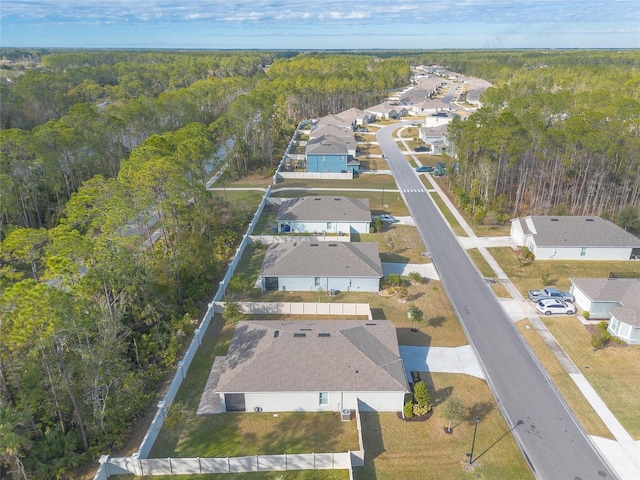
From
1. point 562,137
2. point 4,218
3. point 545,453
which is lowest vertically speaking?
point 545,453

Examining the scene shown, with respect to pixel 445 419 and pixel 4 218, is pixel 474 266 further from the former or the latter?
pixel 4 218

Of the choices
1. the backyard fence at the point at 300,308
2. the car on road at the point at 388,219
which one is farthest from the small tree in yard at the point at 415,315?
the car on road at the point at 388,219

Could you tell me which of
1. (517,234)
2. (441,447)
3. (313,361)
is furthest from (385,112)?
(441,447)

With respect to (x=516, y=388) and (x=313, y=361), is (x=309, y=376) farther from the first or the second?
(x=516, y=388)

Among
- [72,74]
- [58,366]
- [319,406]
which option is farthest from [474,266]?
[72,74]

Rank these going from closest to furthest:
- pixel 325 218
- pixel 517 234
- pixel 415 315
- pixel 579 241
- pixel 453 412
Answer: pixel 453 412 → pixel 415 315 → pixel 579 241 → pixel 517 234 → pixel 325 218

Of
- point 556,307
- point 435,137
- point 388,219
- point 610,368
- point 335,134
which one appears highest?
point 335,134
